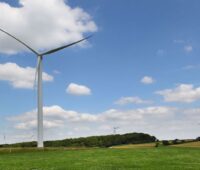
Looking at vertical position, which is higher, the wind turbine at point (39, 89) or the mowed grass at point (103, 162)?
the wind turbine at point (39, 89)

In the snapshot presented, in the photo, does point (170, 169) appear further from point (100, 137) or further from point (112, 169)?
point (100, 137)

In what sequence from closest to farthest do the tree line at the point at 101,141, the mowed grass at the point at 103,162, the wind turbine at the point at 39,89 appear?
the mowed grass at the point at 103,162
the wind turbine at the point at 39,89
the tree line at the point at 101,141

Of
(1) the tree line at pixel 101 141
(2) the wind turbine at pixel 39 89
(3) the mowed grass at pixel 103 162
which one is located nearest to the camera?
(3) the mowed grass at pixel 103 162

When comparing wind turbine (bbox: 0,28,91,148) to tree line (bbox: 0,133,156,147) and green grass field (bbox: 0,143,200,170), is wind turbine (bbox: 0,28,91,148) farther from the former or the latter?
tree line (bbox: 0,133,156,147)

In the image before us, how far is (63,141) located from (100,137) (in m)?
12.7

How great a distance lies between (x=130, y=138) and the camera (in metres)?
153

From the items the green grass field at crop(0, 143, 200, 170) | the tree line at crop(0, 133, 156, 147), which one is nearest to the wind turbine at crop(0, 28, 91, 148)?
the green grass field at crop(0, 143, 200, 170)

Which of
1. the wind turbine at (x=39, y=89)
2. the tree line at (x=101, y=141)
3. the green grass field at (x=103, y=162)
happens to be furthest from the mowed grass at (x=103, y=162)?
the tree line at (x=101, y=141)

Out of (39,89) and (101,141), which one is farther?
(101,141)

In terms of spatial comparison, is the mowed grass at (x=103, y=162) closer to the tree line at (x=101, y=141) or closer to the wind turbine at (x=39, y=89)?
the wind turbine at (x=39, y=89)

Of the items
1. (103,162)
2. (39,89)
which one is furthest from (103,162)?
(39,89)

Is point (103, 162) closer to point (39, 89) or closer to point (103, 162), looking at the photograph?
point (103, 162)

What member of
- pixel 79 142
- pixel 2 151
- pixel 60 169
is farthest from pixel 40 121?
pixel 79 142

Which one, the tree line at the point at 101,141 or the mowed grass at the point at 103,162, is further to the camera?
the tree line at the point at 101,141
